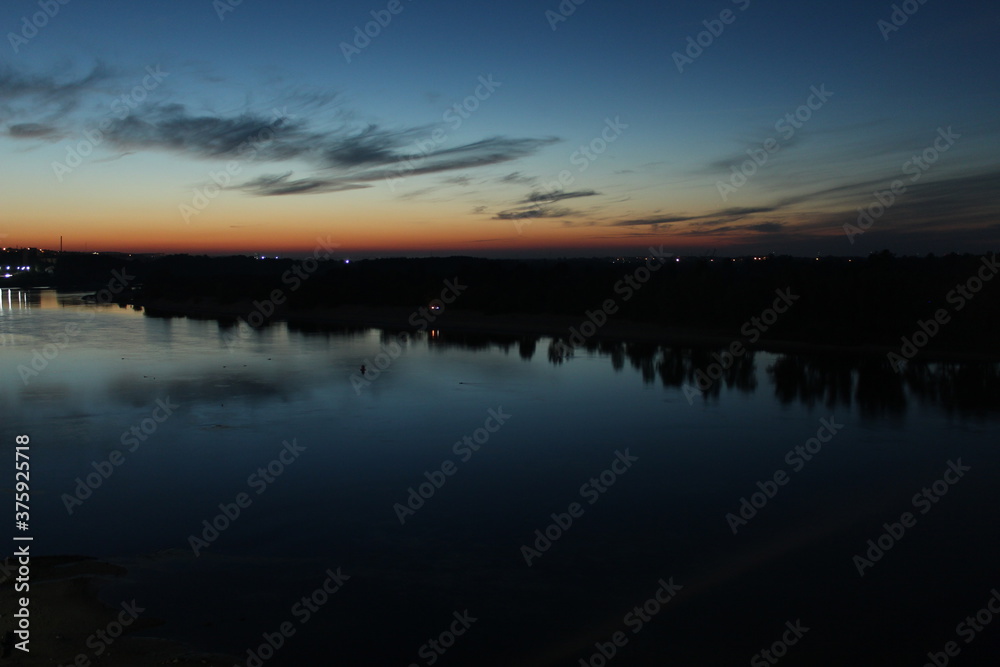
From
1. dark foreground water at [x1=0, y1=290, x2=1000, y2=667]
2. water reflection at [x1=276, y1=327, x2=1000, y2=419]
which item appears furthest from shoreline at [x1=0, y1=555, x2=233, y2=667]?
water reflection at [x1=276, y1=327, x2=1000, y2=419]

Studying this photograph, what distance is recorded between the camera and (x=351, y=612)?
7.72m

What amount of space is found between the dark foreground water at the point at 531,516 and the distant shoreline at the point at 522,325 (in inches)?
456

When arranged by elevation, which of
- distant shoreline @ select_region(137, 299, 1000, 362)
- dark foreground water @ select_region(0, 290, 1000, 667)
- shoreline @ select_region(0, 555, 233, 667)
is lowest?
dark foreground water @ select_region(0, 290, 1000, 667)

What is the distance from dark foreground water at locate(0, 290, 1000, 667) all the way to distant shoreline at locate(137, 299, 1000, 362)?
456 inches

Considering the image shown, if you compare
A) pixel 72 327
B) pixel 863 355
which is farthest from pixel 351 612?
pixel 72 327

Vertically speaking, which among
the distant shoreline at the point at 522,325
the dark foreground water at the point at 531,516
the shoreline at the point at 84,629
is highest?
the distant shoreline at the point at 522,325

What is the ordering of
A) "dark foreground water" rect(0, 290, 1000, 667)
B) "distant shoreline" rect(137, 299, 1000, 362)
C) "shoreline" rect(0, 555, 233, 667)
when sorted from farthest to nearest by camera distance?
"distant shoreline" rect(137, 299, 1000, 362) → "dark foreground water" rect(0, 290, 1000, 667) → "shoreline" rect(0, 555, 233, 667)

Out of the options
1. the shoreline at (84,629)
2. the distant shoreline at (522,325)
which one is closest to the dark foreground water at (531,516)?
the shoreline at (84,629)

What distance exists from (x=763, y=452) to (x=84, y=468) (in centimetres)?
1242

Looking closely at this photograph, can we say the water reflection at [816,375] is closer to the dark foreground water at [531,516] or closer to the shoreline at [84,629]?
the dark foreground water at [531,516]

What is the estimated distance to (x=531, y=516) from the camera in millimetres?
10781

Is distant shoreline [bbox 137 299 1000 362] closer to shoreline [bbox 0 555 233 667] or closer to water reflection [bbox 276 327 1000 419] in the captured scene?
water reflection [bbox 276 327 1000 419]

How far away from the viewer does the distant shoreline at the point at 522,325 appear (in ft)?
112

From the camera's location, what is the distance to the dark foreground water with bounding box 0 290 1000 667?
7.39 metres
